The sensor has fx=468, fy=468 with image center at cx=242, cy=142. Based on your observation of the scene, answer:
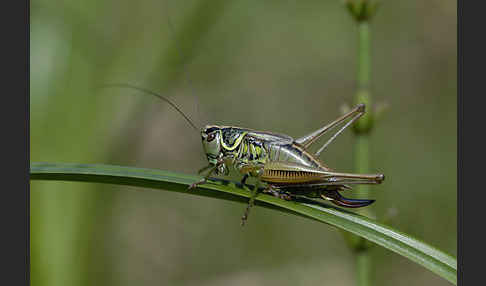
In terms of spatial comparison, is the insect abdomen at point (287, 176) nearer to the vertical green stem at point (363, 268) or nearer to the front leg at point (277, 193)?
the front leg at point (277, 193)

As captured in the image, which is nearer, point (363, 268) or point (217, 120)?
point (363, 268)

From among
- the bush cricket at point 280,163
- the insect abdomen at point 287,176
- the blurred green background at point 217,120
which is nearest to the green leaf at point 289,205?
the bush cricket at point 280,163

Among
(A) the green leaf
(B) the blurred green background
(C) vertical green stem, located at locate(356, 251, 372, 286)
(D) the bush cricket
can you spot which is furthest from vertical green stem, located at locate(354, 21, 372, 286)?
(B) the blurred green background

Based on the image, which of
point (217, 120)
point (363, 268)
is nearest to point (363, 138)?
point (363, 268)

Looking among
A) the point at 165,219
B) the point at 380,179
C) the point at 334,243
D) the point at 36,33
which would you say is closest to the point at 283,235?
the point at 334,243

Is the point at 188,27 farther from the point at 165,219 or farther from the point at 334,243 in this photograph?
the point at 334,243

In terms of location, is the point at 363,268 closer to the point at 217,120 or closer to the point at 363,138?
the point at 363,138
